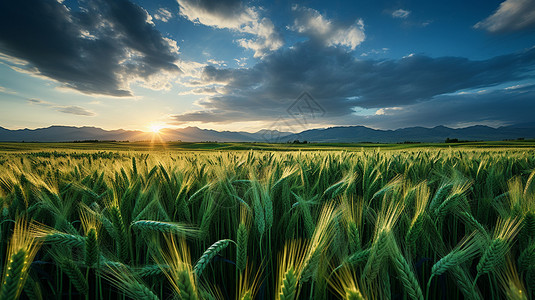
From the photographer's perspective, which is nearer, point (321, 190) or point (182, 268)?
point (182, 268)

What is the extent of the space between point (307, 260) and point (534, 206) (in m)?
1.27

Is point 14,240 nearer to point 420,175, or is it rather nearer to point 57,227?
point 57,227

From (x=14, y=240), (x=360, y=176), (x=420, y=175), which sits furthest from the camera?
(x=420, y=175)

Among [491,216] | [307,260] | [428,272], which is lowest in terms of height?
[428,272]

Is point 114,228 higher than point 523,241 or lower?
higher

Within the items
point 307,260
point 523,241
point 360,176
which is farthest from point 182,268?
point 360,176

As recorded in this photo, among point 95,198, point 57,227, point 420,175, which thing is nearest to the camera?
point 57,227

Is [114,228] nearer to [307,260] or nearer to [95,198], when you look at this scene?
[95,198]

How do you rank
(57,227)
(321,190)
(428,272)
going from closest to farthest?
(57,227), (428,272), (321,190)

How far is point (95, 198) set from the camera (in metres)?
1.64

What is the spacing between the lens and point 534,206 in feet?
3.85

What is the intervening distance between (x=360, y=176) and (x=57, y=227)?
2.60 m

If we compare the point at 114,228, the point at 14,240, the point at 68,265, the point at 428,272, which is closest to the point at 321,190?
the point at 428,272

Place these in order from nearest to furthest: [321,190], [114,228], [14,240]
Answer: [14,240]
[114,228]
[321,190]
